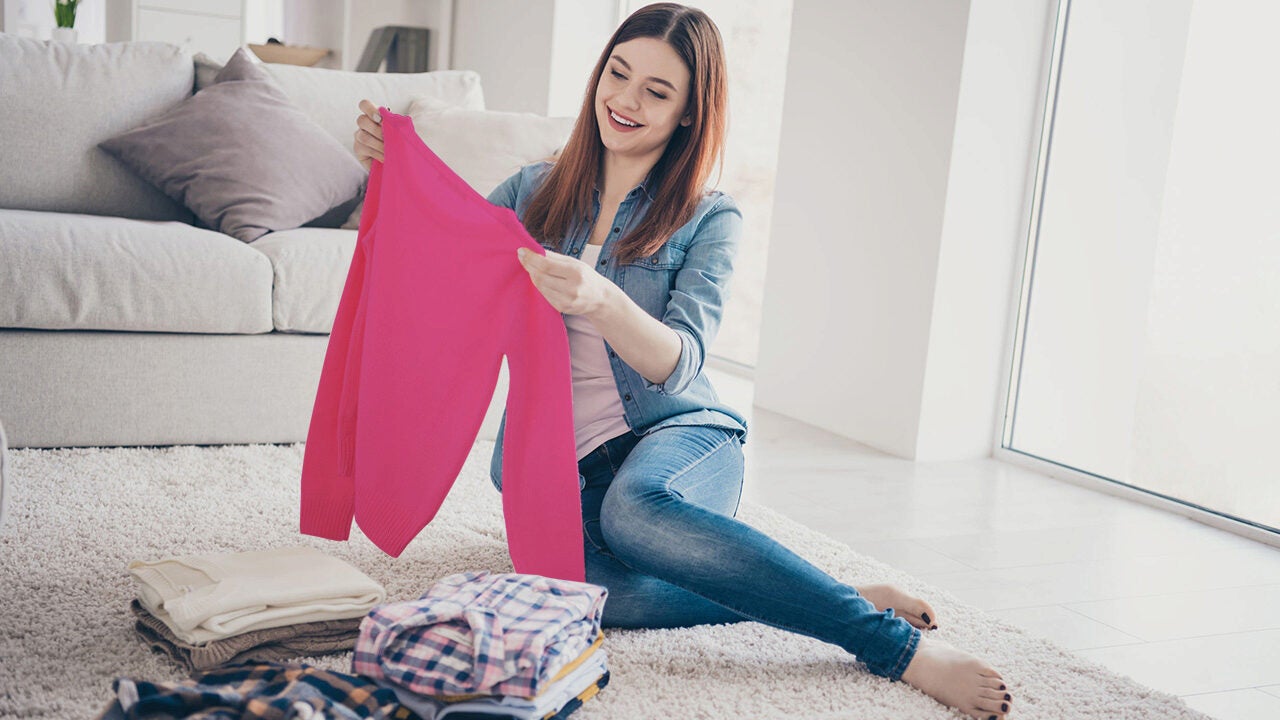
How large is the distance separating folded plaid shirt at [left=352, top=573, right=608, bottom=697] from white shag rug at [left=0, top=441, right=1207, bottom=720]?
14 centimetres

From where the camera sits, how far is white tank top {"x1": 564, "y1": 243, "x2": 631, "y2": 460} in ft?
5.44

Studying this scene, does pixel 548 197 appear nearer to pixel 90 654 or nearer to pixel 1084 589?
pixel 90 654

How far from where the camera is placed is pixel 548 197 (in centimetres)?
175

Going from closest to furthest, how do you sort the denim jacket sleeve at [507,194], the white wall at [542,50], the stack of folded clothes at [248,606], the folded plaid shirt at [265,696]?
the folded plaid shirt at [265,696], the stack of folded clothes at [248,606], the denim jacket sleeve at [507,194], the white wall at [542,50]

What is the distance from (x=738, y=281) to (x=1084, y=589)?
2668 millimetres

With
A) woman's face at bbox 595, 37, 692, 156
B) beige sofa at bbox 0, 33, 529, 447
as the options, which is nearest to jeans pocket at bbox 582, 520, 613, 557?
woman's face at bbox 595, 37, 692, 156

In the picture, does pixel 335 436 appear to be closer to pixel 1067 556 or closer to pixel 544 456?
pixel 544 456

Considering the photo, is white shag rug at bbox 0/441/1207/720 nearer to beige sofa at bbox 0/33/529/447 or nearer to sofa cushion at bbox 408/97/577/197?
beige sofa at bbox 0/33/529/447

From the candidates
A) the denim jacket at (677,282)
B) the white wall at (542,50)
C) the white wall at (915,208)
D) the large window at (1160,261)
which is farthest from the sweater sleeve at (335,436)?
the white wall at (542,50)

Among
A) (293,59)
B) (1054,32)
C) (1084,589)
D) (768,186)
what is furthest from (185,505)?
(293,59)

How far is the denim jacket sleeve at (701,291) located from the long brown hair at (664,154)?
0.04 metres

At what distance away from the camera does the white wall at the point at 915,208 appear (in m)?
2.96

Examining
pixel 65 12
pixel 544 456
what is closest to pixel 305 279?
pixel 544 456

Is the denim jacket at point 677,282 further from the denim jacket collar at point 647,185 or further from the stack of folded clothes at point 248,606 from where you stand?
the stack of folded clothes at point 248,606
